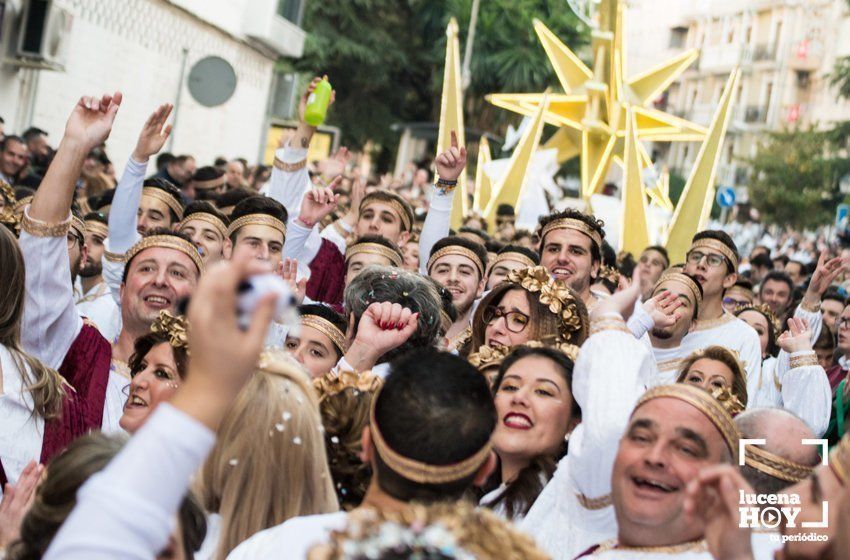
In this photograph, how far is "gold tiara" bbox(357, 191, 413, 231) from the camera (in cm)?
873

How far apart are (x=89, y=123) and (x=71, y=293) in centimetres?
64

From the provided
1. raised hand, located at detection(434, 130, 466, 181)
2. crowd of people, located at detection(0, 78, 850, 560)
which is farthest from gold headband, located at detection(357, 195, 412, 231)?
raised hand, located at detection(434, 130, 466, 181)

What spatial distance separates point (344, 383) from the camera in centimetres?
370

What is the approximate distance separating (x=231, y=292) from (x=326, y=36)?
108 feet

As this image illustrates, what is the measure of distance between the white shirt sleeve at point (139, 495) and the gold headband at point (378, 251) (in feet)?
17.7

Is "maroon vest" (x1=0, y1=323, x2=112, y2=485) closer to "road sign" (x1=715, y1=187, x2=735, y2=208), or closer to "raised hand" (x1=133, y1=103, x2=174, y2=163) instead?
"raised hand" (x1=133, y1=103, x2=174, y2=163)

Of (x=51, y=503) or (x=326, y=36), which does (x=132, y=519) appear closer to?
(x=51, y=503)

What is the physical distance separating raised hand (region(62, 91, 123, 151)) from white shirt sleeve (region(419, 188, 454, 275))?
138 inches

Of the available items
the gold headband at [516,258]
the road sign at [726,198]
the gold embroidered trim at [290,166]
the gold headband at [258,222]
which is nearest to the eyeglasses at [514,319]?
the gold headband at [258,222]

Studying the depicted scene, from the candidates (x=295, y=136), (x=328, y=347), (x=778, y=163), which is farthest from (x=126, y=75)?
(x=778, y=163)

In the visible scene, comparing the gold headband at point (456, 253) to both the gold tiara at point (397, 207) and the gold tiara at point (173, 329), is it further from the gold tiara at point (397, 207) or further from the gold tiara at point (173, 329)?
the gold tiara at point (173, 329)

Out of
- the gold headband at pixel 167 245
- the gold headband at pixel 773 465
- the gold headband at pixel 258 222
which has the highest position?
the gold headband at pixel 258 222

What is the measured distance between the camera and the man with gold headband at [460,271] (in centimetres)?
745

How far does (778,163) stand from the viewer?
47750mm
